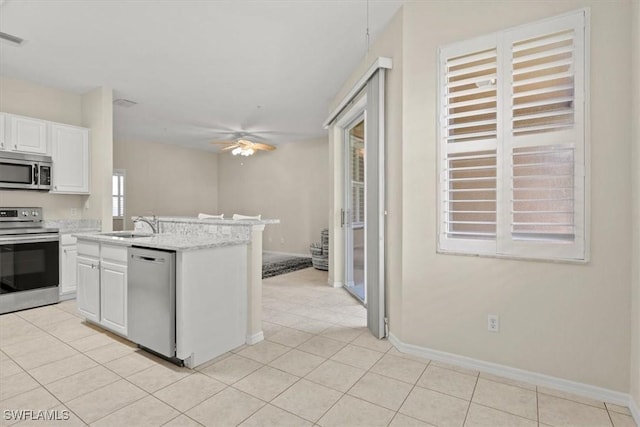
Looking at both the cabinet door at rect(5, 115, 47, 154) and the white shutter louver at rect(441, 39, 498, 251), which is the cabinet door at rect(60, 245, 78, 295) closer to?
the cabinet door at rect(5, 115, 47, 154)

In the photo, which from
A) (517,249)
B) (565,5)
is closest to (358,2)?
(565,5)

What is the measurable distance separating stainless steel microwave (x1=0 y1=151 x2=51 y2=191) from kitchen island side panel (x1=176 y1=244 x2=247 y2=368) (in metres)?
2.98

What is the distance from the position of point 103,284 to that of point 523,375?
11.2 ft

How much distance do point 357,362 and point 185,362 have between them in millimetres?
1271

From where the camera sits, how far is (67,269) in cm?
404

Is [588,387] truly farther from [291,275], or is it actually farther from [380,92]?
[291,275]

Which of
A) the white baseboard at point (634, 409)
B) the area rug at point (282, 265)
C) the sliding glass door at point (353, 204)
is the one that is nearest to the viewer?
the white baseboard at point (634, 409)

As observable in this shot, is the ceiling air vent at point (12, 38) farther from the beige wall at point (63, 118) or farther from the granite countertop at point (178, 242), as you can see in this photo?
the granite countertop at point (178, 242)

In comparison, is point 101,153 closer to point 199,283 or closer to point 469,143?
point 199,283

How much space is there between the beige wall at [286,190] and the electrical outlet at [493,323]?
4.98m

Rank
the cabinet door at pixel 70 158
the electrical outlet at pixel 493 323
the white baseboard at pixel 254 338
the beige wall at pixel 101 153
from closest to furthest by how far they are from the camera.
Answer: the electrical outlet at pixel 493 323 → the white baseboard at pixel 254 338 → the cabinet door at pixel 70 158 → the beige wall at pixel 101 153

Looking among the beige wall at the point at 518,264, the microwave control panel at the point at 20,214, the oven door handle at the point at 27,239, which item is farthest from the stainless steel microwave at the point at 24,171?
the beige wall at the point at 518,264

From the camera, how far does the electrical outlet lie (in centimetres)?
226

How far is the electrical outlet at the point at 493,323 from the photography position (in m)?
2.26
